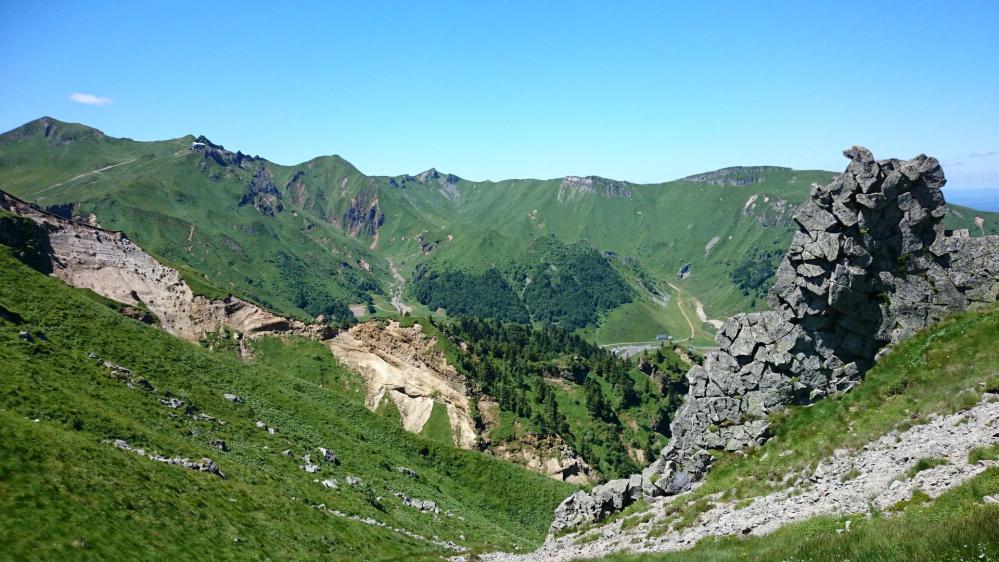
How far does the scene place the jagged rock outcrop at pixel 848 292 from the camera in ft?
117

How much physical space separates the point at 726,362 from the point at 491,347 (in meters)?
118

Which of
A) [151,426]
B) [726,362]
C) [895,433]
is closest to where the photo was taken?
[895,433]

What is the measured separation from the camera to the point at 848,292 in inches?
1428

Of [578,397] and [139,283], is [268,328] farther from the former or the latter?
[578,397]

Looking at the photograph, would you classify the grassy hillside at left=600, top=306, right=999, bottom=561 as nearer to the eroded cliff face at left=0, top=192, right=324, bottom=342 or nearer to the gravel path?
the gravel path

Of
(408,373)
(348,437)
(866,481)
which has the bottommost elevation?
(348,437)

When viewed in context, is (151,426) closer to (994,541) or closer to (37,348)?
(37,348)

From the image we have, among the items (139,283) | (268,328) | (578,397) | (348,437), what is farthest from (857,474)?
(139,283)

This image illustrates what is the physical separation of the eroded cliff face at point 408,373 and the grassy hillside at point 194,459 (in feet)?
56.8

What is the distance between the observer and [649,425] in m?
155

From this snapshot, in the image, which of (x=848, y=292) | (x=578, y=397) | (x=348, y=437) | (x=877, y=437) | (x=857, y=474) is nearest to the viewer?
(x=857, y=474)

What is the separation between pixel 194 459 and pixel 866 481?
48820 millimetres

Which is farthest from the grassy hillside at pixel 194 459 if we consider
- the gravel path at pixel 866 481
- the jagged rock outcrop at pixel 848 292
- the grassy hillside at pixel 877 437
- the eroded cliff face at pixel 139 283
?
the eroded cliff face at pixel 139 283

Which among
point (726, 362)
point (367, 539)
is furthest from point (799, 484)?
point (367, 539)
